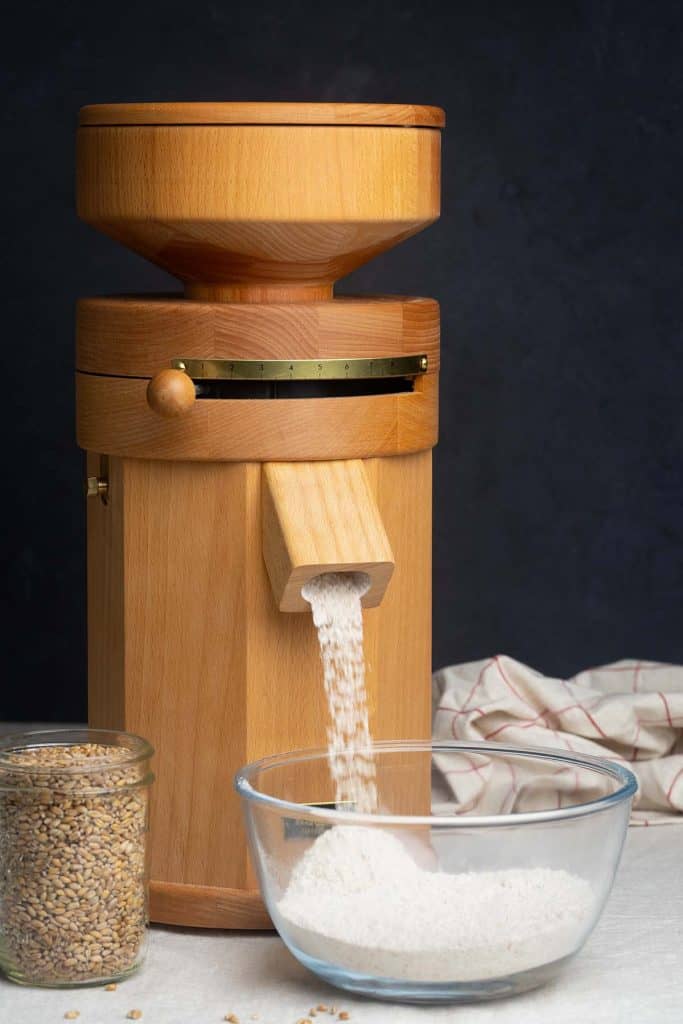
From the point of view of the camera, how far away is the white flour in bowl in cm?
143

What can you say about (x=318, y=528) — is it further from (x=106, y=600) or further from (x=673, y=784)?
(x=673, y=784)

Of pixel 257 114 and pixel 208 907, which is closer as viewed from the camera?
pixel 257 114

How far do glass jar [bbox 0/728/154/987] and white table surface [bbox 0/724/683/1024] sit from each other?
0.03m

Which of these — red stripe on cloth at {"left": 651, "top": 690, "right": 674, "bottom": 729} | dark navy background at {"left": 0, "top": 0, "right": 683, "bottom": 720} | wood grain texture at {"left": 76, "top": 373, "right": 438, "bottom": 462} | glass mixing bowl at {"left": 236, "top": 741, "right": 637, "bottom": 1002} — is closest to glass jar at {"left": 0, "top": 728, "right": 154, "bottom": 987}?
glass mixing bowl at {"left": 236, "top": 741, "right": 637, "bottom": 1002}

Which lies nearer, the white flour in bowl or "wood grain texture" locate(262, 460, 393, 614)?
the white flour in bowl

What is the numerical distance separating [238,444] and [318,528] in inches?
4.1

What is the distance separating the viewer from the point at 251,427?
5.24 feet

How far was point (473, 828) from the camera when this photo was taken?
1.42 meters

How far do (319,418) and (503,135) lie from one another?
91 cm

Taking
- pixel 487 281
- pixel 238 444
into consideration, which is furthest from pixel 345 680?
pixel 487 281

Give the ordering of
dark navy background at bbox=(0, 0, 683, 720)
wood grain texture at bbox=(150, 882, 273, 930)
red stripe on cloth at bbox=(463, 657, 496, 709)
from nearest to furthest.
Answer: wood grain texture at bbox=(150, 882, 273, 930)
red stripe on cloth at bbox=(463, 657, 496, 709)
dark navy background at bbox=(0, 0, 683, 720)

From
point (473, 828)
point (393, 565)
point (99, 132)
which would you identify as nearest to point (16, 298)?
point (99, 132)

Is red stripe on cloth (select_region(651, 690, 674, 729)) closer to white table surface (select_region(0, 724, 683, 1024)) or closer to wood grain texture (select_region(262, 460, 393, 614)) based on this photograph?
white table surface (select_region(0, 724, 683, 1024))

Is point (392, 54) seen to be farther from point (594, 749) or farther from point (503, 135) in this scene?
point (594, 749)
